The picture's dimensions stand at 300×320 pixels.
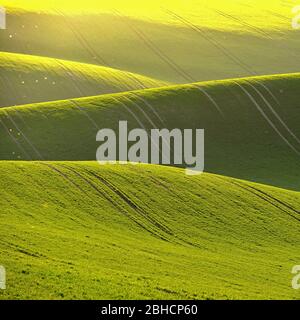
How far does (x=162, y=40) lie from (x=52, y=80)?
4477 centimetres

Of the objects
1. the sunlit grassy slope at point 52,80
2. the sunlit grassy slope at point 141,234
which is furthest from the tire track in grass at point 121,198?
the sunlit grassy slope at point 52,80

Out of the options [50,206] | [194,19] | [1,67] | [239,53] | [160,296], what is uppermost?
[194,19]

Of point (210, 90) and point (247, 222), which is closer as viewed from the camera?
point (247, 222)

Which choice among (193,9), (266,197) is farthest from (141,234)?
(193,9)

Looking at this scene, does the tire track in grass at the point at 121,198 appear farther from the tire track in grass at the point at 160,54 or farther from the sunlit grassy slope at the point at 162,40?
the tire track in grass at the point at 160,54

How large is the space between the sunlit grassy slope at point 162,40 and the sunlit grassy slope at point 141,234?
7446cm

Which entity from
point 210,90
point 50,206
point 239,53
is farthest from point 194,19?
point 50,206

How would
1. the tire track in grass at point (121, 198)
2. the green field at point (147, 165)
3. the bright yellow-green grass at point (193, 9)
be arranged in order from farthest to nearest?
1. the bright yellow-green grass at point (193, 9)
2. the tire track in grass at point (121, 198)
3. the green field at point (147, 165)

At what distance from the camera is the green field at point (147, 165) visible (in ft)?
101

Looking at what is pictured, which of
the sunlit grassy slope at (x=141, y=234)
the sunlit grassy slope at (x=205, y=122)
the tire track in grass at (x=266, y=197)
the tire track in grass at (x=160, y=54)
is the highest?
the tire track in grass at (x=160, y=54)

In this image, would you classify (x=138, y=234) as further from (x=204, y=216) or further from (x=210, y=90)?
(x=210, y=90)

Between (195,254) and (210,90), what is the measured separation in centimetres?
4901

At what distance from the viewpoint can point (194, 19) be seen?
153 m

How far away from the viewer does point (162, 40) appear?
455 feet
